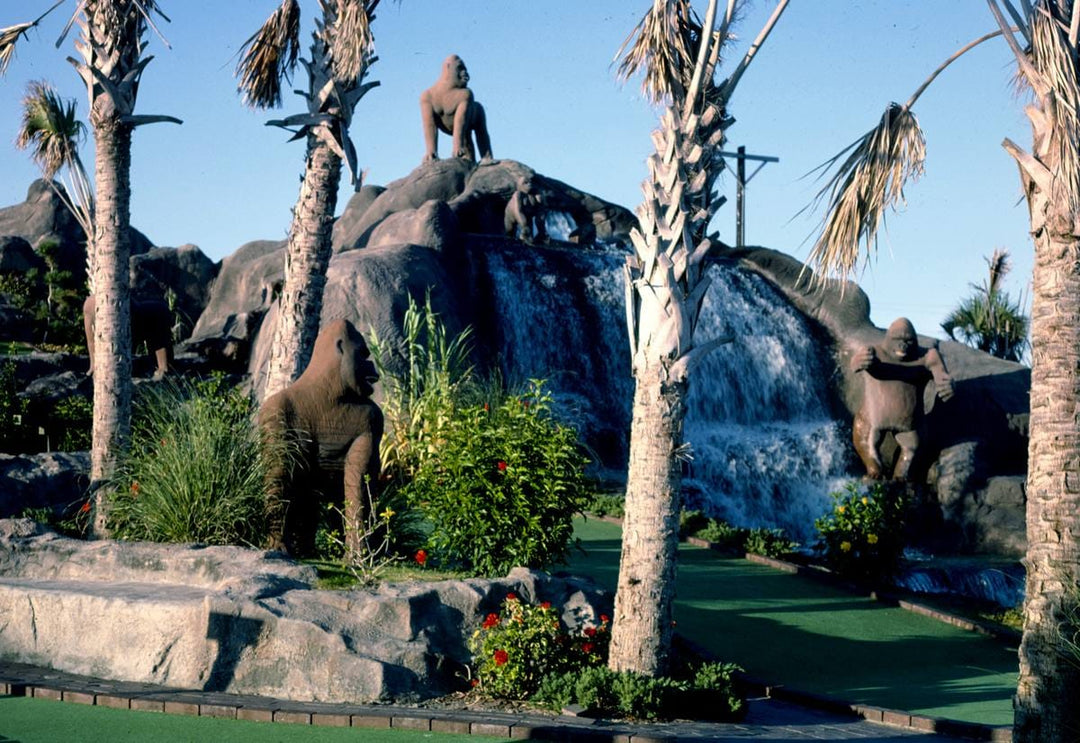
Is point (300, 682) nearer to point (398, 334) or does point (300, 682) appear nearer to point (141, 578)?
point (141, 578)

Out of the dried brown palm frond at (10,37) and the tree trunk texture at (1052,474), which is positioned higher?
the dried brown palm frond at (10,37)

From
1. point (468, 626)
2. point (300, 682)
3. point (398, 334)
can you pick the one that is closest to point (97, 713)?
point (300, 682)

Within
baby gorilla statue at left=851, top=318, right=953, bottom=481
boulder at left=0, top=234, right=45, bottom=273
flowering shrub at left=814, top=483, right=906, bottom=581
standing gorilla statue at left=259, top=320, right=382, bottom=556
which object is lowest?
flowering shrub at left=814, top=483, right=906, bottom=581

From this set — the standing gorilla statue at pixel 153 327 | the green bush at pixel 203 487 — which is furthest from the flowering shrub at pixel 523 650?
the standing gorilla statue at pixel 153 327

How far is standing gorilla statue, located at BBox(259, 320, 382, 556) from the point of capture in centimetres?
895

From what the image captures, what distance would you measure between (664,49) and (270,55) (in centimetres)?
669

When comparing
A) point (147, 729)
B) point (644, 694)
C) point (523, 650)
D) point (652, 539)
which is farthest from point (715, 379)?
point (147, 729)

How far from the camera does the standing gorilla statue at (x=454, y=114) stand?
2599cm

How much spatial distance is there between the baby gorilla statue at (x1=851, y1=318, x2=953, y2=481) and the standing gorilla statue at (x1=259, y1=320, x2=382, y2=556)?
10174 millimetres

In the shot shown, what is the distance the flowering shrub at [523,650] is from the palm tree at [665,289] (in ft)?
1.04

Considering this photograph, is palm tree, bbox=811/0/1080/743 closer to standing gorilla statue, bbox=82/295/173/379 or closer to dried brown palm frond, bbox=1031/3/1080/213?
dried brown palm frond, bbox=1031/3/1080/213

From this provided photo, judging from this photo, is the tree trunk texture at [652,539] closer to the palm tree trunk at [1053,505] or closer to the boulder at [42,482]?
the palm tree trunk at [1053,505]

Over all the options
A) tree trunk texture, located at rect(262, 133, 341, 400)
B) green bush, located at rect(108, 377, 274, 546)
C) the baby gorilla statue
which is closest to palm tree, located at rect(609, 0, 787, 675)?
green bush, located at rect(108, 377, 274, 546)

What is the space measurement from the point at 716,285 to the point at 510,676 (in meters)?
16.6
